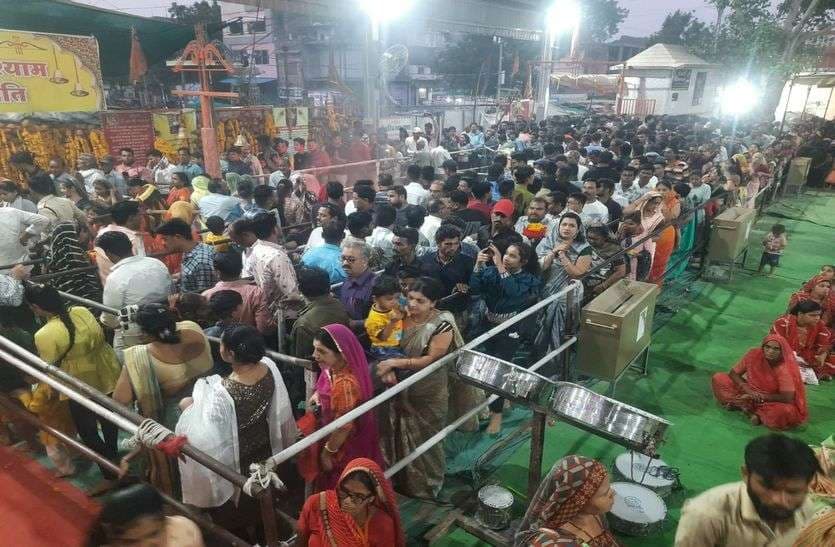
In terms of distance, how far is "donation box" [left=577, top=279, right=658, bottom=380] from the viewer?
4277 millimetres

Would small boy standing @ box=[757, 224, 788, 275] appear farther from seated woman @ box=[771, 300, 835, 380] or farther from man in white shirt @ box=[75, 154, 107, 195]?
man in white shirt @ box=[75, 154, 107, 195]

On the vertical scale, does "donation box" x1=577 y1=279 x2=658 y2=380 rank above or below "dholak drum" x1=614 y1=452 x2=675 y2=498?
above

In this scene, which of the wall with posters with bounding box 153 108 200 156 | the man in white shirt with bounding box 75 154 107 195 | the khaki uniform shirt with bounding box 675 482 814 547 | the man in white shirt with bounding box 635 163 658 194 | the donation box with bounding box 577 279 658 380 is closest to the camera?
the khaki uniform shirt with bounding box 675 482 814 547

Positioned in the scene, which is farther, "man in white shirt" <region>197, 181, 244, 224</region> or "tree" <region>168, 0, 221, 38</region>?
"tree" <region>168, 0, 221, 38</region>

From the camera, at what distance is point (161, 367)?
3.20 m

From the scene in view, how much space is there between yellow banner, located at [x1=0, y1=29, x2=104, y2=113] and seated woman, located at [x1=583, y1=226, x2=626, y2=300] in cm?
1101

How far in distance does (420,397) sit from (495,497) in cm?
80

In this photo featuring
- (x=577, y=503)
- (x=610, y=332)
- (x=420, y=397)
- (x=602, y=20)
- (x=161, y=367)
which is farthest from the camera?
(x=602, y=20)

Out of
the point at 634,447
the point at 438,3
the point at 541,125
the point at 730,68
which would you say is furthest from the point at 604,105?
the point at 634,447

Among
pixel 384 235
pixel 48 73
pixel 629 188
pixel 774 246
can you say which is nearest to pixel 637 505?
pixel 384 235

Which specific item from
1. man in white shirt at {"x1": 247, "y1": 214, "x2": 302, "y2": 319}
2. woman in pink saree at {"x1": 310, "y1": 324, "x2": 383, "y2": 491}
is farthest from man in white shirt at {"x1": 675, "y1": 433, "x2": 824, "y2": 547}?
man in white shirt at {"x1": 247, "y1": 214, "x2": 302, "y2": 319}

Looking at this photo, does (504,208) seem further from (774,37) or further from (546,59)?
(774,37)

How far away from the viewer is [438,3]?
59.0 ft

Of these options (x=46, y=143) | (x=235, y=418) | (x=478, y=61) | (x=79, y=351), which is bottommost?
(x=79, y=351)
